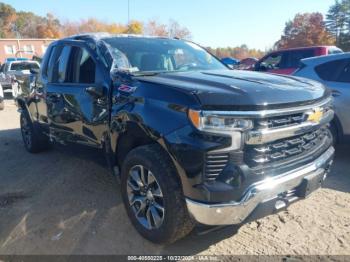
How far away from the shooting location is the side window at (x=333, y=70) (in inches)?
208

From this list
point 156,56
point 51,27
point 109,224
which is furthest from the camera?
point 51,27

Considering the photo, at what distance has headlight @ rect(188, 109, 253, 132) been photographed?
2564mm

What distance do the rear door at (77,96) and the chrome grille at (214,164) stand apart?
54.5 inches

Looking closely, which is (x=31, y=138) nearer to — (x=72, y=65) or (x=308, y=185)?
(x=72, y=65)

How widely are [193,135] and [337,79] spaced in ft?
11.9

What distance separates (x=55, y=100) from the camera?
175 inches

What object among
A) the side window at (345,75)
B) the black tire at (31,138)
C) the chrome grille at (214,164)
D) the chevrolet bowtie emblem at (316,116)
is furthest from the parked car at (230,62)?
the black tire at (31,138)

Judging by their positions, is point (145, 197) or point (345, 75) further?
point (345, 75)

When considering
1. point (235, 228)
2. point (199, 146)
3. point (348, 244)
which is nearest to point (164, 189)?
point (199, 146)

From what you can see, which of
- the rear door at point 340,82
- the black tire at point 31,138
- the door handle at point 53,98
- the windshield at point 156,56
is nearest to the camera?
the windshield at point 156,56

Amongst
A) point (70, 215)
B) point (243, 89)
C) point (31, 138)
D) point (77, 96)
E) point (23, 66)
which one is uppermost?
point (243, 89)

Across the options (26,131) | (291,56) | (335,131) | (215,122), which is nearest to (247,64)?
(291,56)

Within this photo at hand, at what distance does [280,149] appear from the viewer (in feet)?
9.26

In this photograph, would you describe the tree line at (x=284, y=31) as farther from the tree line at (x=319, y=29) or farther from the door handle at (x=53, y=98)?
the door handle at (x=53, y=98)
